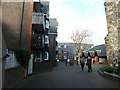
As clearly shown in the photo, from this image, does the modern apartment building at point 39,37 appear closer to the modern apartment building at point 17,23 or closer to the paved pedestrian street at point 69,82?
the modern apartment building at point 17,23

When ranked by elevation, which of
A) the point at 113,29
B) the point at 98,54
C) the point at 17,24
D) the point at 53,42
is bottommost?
the point at 98,54

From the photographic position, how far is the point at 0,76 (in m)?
7.93

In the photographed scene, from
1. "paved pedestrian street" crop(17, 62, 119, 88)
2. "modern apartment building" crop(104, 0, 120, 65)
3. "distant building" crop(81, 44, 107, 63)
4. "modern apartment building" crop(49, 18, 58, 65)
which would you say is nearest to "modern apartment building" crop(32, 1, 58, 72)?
"paved pedestrian street" crop(17, 62, 119, 88)

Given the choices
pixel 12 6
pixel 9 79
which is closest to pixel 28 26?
pixel 12 6

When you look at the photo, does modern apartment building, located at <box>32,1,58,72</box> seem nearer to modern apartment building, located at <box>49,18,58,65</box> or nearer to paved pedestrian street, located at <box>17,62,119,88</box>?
paved pedestrian street, located at <box>17,62,119,88</box>

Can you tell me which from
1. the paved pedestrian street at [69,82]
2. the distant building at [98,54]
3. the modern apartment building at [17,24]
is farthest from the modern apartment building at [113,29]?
the distant building at [98,54]

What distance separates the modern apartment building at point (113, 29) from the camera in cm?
874

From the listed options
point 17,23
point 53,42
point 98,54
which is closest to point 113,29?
point 17,23

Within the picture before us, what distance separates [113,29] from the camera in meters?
9.12

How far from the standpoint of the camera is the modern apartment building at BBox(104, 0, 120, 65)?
8742 mm

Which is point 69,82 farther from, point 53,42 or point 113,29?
point 53,42

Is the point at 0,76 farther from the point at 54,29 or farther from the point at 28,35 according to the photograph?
the point at 54,29

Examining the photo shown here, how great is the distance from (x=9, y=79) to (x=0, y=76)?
37.5 inches

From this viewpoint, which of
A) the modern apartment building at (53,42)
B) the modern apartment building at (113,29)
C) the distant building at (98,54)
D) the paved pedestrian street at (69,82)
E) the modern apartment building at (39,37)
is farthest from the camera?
the distant building at (98,54)
